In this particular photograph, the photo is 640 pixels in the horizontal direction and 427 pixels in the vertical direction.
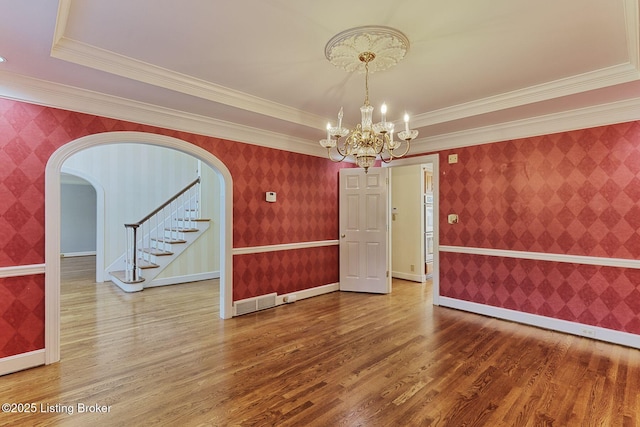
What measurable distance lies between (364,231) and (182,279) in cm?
379

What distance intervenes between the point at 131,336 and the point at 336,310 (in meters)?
2.53

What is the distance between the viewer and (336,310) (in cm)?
441

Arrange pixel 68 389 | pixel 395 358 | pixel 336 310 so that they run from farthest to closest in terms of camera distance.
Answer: pixel 336 310
pixel 395 358
pixel 68 389

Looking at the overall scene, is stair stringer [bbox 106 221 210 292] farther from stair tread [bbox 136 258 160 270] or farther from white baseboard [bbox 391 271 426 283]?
white baseboard [bbox 391 271 426 283]

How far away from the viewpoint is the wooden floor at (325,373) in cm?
213

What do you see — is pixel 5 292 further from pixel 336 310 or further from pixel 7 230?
pixel 336 310

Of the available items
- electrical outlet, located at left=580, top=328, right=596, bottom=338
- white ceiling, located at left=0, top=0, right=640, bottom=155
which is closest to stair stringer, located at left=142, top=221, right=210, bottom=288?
white ceiling, located at left=0, top=0, right=640, bottom=155

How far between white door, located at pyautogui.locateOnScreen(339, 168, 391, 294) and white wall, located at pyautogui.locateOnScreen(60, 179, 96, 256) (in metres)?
8.77

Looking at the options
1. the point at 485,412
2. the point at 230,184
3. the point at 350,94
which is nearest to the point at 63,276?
the point at 230,184

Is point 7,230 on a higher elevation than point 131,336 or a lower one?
higher

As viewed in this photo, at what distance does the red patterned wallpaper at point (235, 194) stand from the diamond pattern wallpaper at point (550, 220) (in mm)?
2026

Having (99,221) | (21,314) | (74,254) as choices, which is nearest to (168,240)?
(99,221)

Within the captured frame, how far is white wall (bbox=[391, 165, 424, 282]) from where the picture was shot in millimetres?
6180

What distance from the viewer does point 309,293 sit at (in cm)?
507
